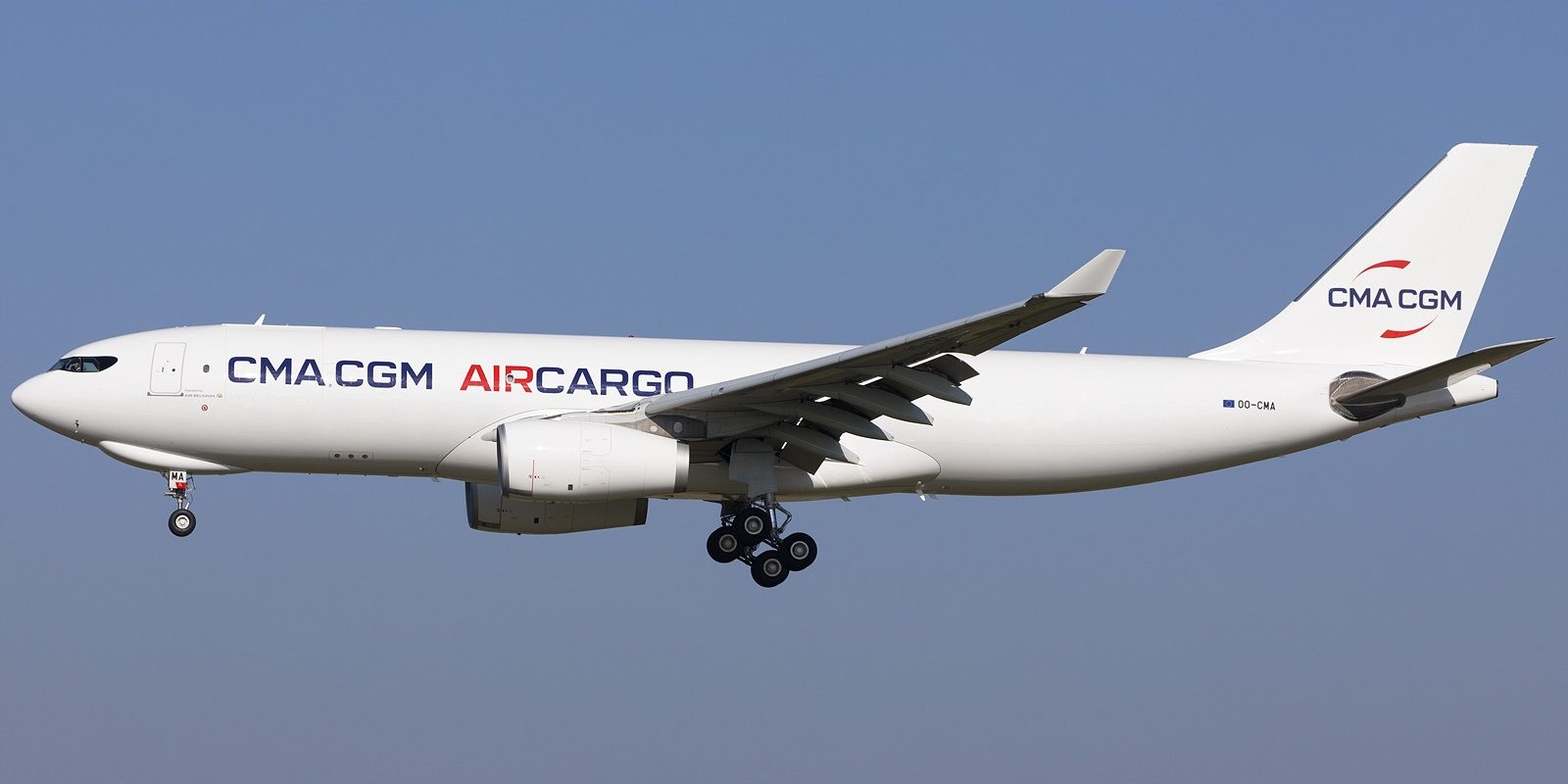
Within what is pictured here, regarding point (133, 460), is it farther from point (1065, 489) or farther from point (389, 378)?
point (1065, 489)

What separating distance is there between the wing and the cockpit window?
8.35 metres

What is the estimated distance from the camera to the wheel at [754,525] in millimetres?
32969

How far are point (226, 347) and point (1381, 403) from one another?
1931cm

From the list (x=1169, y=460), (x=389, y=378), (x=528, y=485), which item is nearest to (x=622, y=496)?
(x=528, y=485)

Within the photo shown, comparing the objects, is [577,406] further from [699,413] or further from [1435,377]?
[1435,377]

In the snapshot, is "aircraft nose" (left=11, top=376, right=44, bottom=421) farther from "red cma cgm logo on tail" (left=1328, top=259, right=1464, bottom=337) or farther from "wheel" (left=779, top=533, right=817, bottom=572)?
"red cma cgm logo on tail" (left=1328, top=259, right=1464, bottom=337)

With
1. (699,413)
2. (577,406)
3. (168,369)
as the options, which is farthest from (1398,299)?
(168,369)

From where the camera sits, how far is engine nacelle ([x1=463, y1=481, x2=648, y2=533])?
1383 inches

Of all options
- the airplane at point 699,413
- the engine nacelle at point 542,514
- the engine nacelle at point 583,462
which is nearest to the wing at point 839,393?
the airplane at point 699,413

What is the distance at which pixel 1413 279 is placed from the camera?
1451 inches

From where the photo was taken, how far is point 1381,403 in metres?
34.2

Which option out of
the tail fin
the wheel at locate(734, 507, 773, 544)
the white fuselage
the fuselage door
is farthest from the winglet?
the fuselage door

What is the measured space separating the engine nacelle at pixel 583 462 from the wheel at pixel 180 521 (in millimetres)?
6133

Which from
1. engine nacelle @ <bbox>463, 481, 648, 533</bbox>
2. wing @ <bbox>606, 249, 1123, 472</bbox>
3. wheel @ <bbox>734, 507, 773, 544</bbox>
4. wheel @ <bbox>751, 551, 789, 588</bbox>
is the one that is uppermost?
wing @ <bbox>606, 249, 1123, 472</bbox>
